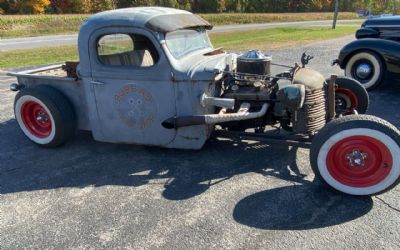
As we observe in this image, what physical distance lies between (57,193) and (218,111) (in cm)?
197

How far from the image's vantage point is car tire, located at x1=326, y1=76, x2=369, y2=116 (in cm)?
472

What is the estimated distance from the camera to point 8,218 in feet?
10.8

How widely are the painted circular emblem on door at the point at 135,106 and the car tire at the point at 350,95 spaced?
2.42 metres

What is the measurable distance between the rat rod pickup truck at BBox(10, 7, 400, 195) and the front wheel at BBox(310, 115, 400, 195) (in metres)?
0.01

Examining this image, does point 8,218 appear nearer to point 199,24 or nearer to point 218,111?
point 218,111

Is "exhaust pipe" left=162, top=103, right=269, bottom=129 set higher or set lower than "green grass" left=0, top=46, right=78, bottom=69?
→ higher

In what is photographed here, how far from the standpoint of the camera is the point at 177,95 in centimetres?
403

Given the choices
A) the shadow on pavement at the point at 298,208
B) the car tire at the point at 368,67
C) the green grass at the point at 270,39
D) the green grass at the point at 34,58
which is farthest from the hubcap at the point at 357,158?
the green grass at the point at 270,39

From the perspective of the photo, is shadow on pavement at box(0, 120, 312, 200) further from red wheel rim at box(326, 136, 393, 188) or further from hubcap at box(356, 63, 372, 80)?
hubcap at box(356, 63, 372, 80)

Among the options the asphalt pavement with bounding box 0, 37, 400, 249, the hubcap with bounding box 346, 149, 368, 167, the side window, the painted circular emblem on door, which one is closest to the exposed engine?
the asphalt pavement with bounding box 0, 37, 400, 249

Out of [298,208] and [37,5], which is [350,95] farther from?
[37,5]

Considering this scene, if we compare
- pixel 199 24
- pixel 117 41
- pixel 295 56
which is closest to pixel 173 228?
pixel 117 41

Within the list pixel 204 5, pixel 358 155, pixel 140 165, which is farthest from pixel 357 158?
pixel 204 5

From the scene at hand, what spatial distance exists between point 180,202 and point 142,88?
4.62 feet
